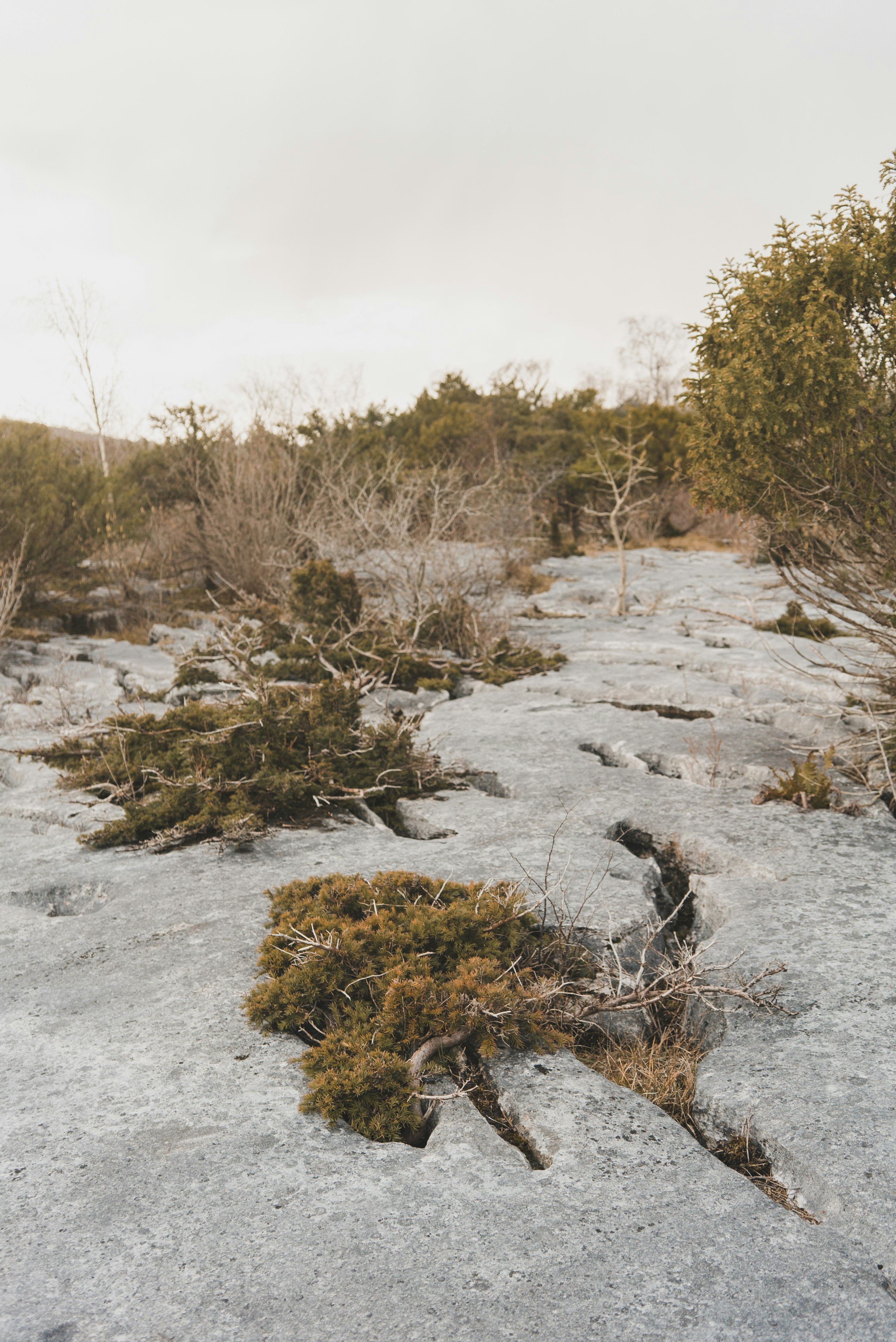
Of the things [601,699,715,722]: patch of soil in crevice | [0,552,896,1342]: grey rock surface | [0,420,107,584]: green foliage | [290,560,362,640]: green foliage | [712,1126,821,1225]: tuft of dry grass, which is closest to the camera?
[0,552,896,1342]: grey rock surface

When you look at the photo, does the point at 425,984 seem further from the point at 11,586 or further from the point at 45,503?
the point at 45,503

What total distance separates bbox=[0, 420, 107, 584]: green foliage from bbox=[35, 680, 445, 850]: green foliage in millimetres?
4123

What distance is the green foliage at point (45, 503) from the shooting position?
7.70m

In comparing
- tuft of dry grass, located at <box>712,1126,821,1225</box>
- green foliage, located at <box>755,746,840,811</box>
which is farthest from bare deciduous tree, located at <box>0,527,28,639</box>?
tuft of dry grass, located at <box>712,1126,821,1225</box>

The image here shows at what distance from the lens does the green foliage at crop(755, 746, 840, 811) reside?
3.50 meters

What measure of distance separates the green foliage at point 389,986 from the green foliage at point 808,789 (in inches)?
61.6

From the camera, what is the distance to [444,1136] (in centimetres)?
175

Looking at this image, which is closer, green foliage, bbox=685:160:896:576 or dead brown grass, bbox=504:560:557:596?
green foliage, bbox=685:160:896:576

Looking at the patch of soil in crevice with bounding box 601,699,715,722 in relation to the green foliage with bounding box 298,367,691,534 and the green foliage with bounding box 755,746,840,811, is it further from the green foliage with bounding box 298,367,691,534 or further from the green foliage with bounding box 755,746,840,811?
the green foliage with bounding box 298,367,691,534

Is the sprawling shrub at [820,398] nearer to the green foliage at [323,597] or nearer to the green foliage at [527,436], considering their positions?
the green foliage at [323,597]

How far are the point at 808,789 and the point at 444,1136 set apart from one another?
7.83 feet

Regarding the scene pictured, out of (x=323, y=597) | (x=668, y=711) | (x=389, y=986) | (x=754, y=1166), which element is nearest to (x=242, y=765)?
(x=389, y=986)

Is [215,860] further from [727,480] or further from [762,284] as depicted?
[762,284]

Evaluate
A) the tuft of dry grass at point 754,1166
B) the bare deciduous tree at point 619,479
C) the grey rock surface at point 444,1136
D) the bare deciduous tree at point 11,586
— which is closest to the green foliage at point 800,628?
the bare deciduous tree at point 619,479
